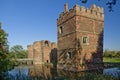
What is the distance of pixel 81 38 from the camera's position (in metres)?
25.1

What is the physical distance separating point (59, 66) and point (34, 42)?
18.3 m

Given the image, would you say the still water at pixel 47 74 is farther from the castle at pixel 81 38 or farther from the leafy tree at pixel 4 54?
the castle at pixel 81 38

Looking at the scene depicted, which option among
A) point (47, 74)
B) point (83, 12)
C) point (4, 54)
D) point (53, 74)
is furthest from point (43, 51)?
point (4, 54)

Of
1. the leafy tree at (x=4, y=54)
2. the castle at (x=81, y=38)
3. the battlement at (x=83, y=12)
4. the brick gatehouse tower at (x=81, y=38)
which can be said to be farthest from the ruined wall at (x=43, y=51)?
the leafy tree at (x=4, y=54)

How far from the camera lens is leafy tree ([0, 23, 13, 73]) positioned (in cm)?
849

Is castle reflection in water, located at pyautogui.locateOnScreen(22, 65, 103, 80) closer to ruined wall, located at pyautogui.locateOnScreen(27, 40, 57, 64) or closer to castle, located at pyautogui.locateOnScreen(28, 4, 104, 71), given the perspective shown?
castle, located at pyautogui.locateOnScreen(28, 4, 104, 71)

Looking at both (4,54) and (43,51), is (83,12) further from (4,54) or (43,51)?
(43,51)

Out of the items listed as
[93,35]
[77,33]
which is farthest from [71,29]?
[93,35]

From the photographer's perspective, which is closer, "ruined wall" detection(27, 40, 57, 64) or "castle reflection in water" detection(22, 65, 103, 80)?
"castle reflection in water" detection(22, 65, 103, 80)

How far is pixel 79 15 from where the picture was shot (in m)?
25.1

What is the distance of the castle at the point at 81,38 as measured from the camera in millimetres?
24678

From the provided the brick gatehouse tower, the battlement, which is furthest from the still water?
the battlement

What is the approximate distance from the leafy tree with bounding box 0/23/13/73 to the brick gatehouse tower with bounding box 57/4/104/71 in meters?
15.9

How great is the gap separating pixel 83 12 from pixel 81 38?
403cm
